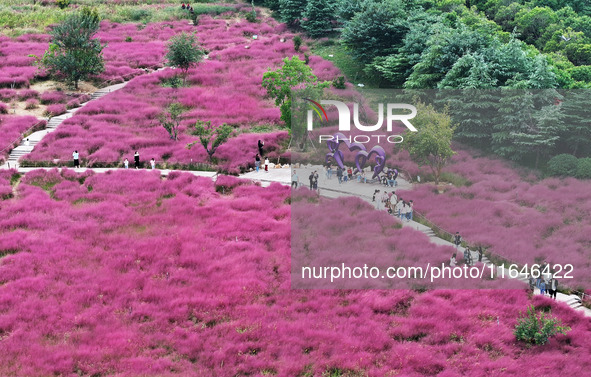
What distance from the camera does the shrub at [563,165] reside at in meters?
38.8

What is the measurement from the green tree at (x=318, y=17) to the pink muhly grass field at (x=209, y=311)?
40.9m

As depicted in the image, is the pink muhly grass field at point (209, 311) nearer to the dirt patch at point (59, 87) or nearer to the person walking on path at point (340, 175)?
the person walking on path at point (340, 175)

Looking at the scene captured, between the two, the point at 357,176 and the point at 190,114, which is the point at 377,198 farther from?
the point at 190,114

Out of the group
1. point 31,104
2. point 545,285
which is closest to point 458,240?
point 545,285

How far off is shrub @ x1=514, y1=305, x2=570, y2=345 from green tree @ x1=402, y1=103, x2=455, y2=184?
47.5 ft

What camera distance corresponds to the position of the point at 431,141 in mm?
37375

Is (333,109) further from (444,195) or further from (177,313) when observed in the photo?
(177,313)

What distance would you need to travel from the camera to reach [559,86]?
47.6 metres

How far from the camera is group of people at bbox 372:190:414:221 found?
112 ft

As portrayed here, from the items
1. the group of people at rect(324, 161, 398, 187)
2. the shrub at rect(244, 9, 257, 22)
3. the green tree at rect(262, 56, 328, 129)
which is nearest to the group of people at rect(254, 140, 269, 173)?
the green tree at rect(262, 56, 328, 129)

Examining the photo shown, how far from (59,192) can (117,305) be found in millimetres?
13789

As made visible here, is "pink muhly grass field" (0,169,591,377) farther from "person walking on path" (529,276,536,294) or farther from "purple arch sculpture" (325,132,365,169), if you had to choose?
"purple arch sculpture" (325,132,365,169)

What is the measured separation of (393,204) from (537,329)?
38.6 feet

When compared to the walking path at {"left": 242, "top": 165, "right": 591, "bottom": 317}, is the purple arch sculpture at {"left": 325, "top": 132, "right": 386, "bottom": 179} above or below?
above
